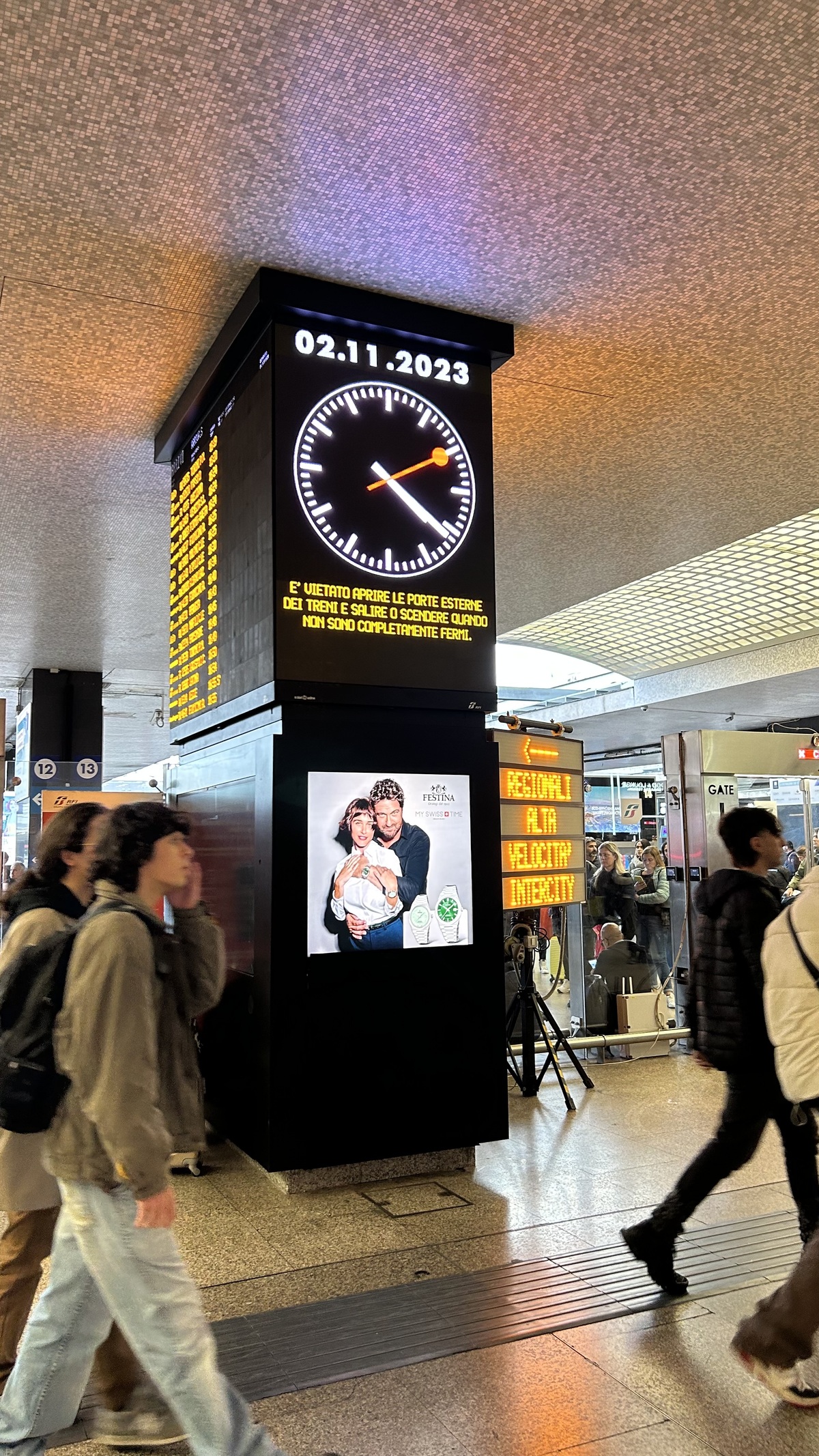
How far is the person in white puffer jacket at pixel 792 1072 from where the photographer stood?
2.88 meters

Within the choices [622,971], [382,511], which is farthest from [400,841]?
[622,971]

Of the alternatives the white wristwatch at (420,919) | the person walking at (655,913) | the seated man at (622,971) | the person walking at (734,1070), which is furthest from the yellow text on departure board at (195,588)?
the person walking at (655,913)

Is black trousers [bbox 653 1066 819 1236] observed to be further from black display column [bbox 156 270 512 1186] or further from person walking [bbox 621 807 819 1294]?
black display column [bbox 156 270 512 1186]

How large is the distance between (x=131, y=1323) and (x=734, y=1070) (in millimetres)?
2240

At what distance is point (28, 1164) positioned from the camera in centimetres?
292

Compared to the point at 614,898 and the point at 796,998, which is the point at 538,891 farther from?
the point at 796,998

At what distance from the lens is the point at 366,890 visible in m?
4.85

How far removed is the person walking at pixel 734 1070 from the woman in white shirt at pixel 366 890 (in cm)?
153

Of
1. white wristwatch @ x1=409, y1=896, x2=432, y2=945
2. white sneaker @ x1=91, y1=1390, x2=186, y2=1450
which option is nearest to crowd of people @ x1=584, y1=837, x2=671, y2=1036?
white wristwatch @ x1=409, y1=896, x2=432, y2=945

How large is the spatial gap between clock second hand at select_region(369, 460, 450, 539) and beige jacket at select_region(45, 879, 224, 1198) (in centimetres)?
303

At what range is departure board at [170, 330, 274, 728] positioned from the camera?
4914 mm

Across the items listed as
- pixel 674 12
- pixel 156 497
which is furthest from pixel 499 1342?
pixel 156 497

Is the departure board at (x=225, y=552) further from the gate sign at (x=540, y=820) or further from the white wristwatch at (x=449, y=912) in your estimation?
the gate sign at (x=540, y=820)

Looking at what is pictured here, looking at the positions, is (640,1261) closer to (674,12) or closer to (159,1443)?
(159,1443)
